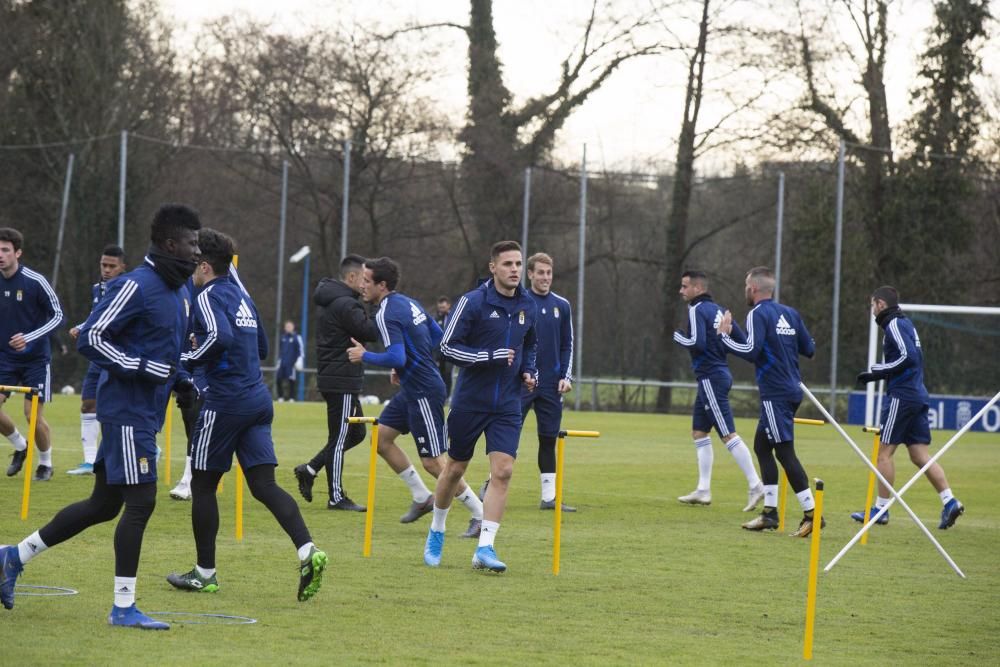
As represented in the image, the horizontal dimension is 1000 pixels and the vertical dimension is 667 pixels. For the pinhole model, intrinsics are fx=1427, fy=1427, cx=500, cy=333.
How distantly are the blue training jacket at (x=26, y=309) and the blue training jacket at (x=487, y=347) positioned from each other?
16.5 feet

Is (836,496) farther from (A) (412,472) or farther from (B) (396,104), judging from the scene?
(B) (396,104)

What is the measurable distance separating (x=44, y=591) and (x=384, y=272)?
12.9ft

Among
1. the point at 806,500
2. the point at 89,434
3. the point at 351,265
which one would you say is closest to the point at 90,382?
the point at 89,434

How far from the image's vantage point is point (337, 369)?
40.1 ft

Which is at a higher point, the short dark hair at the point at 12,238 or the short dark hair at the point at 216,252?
the short dark hair at the point at 12,238

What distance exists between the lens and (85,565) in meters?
8.74

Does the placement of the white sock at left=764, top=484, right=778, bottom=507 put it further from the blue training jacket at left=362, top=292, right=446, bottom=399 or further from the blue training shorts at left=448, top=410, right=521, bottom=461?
the blue training shorts at left=448, top=410, right=521, bottom=461

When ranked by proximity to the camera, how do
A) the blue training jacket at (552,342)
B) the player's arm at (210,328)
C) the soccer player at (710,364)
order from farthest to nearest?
the soccer player at (710,364) < the blue training jacket at (552,342) < the player's arm at (210,328)

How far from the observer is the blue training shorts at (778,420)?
11680 millimetres

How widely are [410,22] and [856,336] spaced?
49.0 feet

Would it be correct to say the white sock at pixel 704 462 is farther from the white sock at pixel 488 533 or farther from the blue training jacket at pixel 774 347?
the white sock at pixel 488 533

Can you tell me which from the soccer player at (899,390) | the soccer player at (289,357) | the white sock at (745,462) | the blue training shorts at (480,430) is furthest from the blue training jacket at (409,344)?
the soccer player at (289,357)

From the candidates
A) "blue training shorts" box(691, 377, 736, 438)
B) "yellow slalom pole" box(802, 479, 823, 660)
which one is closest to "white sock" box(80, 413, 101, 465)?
"blue training shorts" box(691, 377, 736, 438)

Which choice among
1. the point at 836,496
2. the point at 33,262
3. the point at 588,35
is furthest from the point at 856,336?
the point at 33,262
